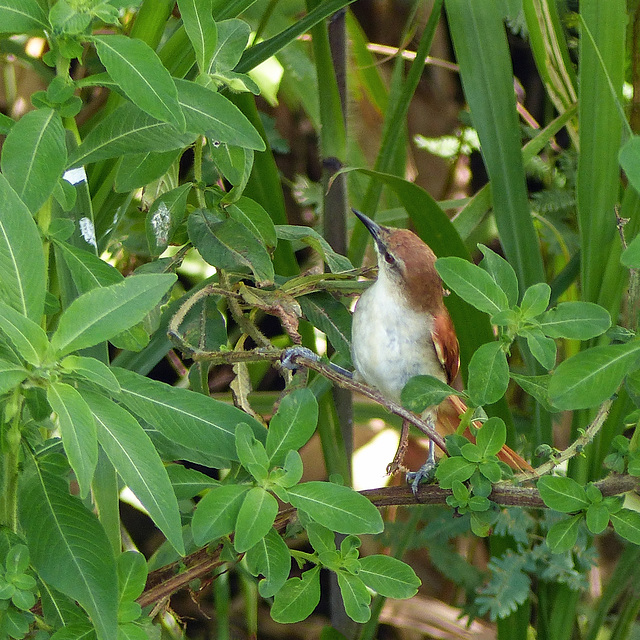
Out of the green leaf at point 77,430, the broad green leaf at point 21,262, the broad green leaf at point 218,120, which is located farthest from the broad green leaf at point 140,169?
the green leaf at point 77,430

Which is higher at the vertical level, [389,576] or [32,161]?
[32,161]

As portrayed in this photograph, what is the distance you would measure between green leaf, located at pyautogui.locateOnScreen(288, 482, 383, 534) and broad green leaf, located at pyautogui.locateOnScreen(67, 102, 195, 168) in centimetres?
38

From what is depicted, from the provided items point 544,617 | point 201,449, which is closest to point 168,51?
point 201,449

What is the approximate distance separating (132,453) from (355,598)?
1.05 ft

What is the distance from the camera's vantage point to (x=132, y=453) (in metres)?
0.68

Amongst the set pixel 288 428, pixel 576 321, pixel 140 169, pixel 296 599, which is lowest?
pixel 296 599

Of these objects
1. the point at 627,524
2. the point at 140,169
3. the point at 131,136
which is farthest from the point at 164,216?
the point at 627,524

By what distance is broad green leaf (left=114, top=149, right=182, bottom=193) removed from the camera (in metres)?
0.96

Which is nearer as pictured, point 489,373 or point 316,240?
point 489,373

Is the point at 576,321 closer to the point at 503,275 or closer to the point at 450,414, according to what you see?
the point at 503,275

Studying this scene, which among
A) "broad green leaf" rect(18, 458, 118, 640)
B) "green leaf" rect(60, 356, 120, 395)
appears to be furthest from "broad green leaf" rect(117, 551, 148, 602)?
"green leaf" rect(60, 356, 120, 395)

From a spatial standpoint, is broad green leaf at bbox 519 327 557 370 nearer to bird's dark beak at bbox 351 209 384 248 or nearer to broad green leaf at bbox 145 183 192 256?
broad green leaf at bbox 145 183 192 256

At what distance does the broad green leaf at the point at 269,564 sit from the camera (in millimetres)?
813

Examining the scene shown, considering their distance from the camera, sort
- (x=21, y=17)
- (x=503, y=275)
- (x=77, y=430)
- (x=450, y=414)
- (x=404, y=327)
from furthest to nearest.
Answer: (x=450, y=414) → (x=404, y=327) → (x=503, y=275) → (x=21, y=17) → (x=77, y=430)
